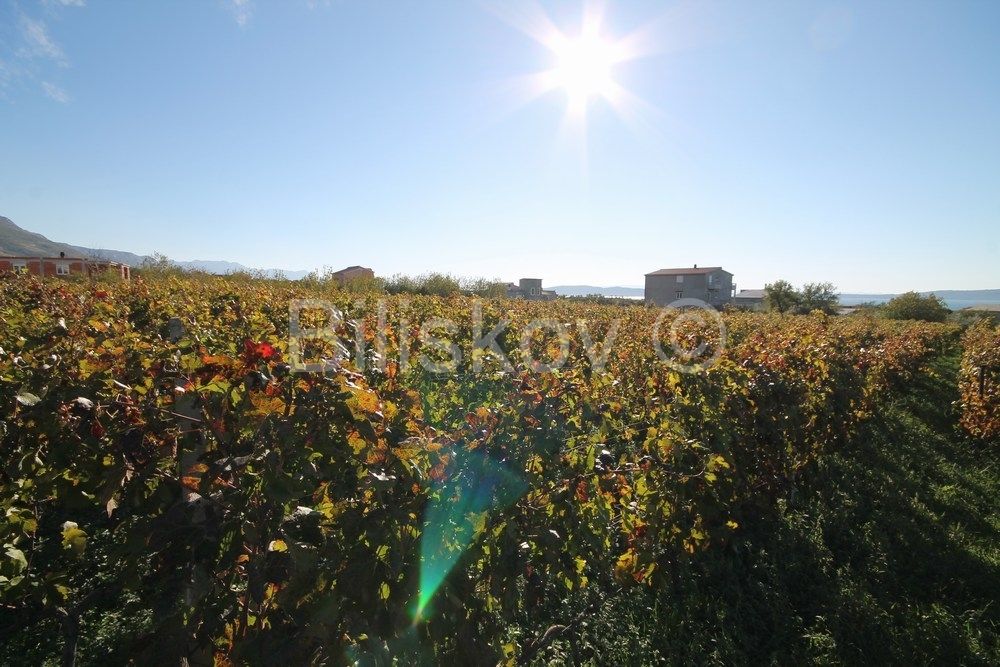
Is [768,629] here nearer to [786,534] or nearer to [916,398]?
→ [786,534]

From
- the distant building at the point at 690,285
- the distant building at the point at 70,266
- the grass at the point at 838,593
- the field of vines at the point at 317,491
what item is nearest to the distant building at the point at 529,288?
the distant building at the point at 690,285

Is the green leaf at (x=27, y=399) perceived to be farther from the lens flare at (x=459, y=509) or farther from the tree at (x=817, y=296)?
the tree at (x=817, y=296)

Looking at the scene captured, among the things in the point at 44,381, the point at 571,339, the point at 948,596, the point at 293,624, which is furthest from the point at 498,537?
the point at 571,339

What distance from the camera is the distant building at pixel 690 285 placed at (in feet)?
196

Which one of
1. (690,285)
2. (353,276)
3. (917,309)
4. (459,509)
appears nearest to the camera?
(459,509)

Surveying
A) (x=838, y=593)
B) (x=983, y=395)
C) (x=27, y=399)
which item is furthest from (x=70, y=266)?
(x=983, y=395)

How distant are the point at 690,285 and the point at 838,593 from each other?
61.3 meters

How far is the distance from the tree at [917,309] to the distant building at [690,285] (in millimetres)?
17282

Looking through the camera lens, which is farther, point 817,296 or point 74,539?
point 817,296

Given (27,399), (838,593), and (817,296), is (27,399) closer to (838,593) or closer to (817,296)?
(838,593)

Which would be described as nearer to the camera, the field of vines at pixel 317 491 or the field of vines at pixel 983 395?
the field of vines at pixel 317 491

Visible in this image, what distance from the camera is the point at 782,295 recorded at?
50.6 meters

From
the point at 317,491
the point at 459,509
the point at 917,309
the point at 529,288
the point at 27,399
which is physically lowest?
the point at 459,509

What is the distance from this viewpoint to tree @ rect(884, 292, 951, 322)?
42219 millimetres
